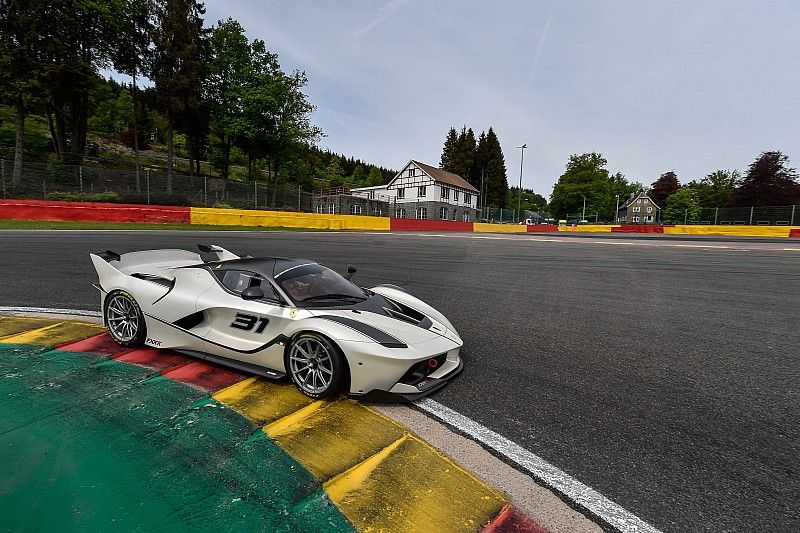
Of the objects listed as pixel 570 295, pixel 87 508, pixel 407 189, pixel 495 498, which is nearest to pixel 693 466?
pixel 495 498

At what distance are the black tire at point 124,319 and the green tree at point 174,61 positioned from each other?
34032mm

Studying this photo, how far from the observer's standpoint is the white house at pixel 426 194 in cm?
5419

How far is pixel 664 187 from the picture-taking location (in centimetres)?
9994

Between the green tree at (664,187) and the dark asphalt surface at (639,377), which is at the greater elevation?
the green tree at (664,187)

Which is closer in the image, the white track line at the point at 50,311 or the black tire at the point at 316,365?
the black tire at the point at 316,365

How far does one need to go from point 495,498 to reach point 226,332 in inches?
104

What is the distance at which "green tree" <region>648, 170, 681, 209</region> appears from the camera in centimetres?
9894

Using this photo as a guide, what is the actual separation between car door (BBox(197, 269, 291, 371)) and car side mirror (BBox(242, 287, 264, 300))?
4 cm

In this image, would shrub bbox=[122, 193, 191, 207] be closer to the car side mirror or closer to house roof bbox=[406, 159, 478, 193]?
the car side mirror

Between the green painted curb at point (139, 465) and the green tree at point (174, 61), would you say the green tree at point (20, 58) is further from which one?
the green painted curb at point (139, 465)

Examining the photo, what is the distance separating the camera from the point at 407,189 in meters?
57.3

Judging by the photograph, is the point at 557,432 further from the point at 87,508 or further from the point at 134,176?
the point at 134,176

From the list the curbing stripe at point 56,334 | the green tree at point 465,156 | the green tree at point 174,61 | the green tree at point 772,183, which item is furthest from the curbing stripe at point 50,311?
the green tree at point 465,156

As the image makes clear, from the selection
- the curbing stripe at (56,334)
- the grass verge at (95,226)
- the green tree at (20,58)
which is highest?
the green tree at (20,58)
